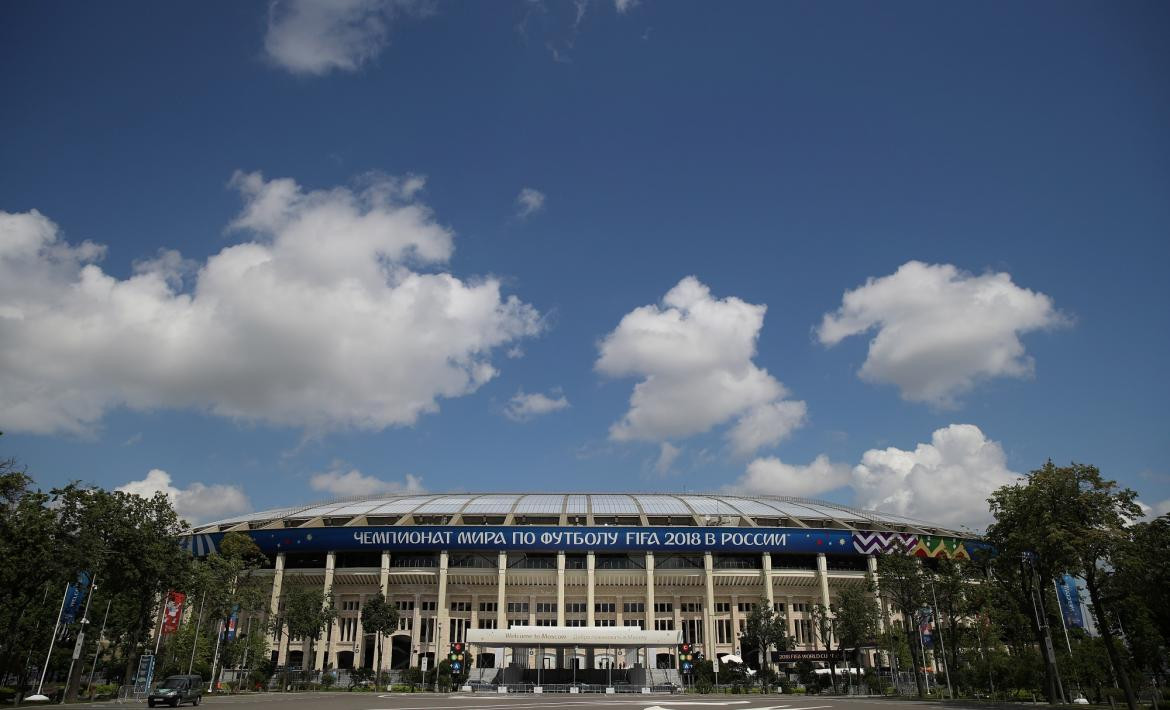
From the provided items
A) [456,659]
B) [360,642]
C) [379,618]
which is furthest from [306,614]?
[456,659]

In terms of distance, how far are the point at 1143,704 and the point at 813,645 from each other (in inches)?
1978

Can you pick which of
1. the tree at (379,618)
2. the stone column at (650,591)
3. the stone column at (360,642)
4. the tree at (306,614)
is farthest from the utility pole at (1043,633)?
the stone column at (360,642)

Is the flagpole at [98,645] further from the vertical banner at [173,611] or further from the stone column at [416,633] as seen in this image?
the stone column at [416,633]

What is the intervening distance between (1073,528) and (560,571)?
6028 cm

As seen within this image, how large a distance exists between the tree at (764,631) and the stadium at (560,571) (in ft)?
19.4

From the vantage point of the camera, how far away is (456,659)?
68562mm

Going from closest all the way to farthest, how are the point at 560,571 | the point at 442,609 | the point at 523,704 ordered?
the point at 523,704
the point at 560,571
the point at 442,609

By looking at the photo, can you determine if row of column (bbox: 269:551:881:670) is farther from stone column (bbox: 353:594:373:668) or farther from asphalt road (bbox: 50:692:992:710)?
asphalt road (bbox: 50:692:992:710)

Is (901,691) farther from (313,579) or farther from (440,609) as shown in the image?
(313,579)

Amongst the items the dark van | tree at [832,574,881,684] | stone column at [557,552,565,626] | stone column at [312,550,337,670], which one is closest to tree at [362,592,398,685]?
stone column at [312,550,337,670]

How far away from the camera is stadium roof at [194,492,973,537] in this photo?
97.9 meters

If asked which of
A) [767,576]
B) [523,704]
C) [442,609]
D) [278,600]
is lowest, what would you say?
[523,704]

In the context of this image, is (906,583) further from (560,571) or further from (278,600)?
(278,600)

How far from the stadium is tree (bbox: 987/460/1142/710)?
46.0 m
